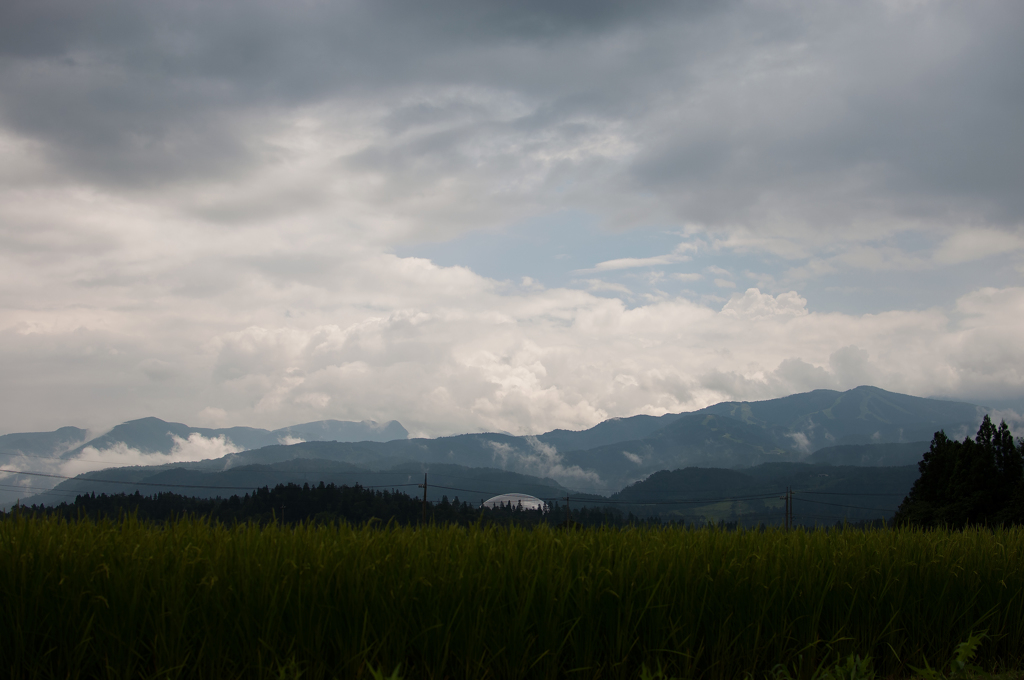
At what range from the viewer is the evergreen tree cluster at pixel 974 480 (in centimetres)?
6762

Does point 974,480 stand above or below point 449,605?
below

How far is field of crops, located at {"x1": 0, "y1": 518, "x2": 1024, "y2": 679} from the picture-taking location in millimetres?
6195

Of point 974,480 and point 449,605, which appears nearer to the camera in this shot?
point 449,605

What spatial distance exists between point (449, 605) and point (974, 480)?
79551 millimetres

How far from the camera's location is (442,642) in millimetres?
6508

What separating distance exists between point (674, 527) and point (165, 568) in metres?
7.08

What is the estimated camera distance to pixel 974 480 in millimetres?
68938

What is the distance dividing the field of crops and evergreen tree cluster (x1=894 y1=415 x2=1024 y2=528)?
68074 millimetres

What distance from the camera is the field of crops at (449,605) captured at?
6.20 m

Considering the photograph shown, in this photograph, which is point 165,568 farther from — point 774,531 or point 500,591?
point 774,531

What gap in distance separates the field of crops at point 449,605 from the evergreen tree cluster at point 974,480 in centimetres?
6807

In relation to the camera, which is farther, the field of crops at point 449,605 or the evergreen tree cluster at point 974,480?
the evergreen tree cluster at point 974,480

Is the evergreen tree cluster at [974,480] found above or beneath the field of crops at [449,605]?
beneath

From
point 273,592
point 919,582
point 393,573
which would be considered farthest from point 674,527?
point 273,592
